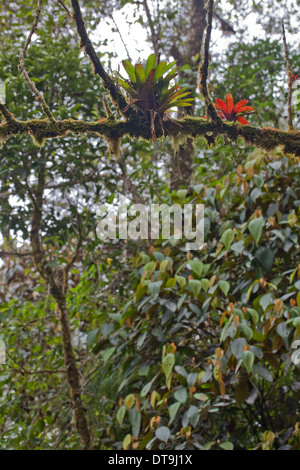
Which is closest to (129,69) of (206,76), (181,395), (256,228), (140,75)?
(140,75)

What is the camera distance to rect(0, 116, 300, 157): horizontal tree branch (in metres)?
0.85

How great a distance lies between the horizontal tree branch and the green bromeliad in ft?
0.10

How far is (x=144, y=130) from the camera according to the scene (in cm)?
87

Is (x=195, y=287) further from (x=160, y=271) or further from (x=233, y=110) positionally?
(x=233, y=110)

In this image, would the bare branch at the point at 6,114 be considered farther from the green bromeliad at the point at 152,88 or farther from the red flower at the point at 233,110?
the red flower at the point at 233,110

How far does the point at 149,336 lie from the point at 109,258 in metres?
0.75

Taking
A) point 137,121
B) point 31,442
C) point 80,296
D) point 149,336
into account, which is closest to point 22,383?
point 31,442

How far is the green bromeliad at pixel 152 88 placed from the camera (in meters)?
0.81

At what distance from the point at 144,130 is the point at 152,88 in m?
0.08

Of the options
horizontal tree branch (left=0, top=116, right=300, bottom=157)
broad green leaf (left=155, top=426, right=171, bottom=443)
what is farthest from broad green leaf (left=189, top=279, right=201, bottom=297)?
horizontal tree branch (left=0, top=116, right=300, bottom=157)

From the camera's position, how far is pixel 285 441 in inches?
53.6

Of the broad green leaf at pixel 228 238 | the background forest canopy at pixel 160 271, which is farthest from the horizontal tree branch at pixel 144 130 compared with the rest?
the broad green leaf at pixel 228 238

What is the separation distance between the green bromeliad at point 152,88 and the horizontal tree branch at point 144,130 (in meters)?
0.03

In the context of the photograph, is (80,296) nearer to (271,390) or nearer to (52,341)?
(52,341)
